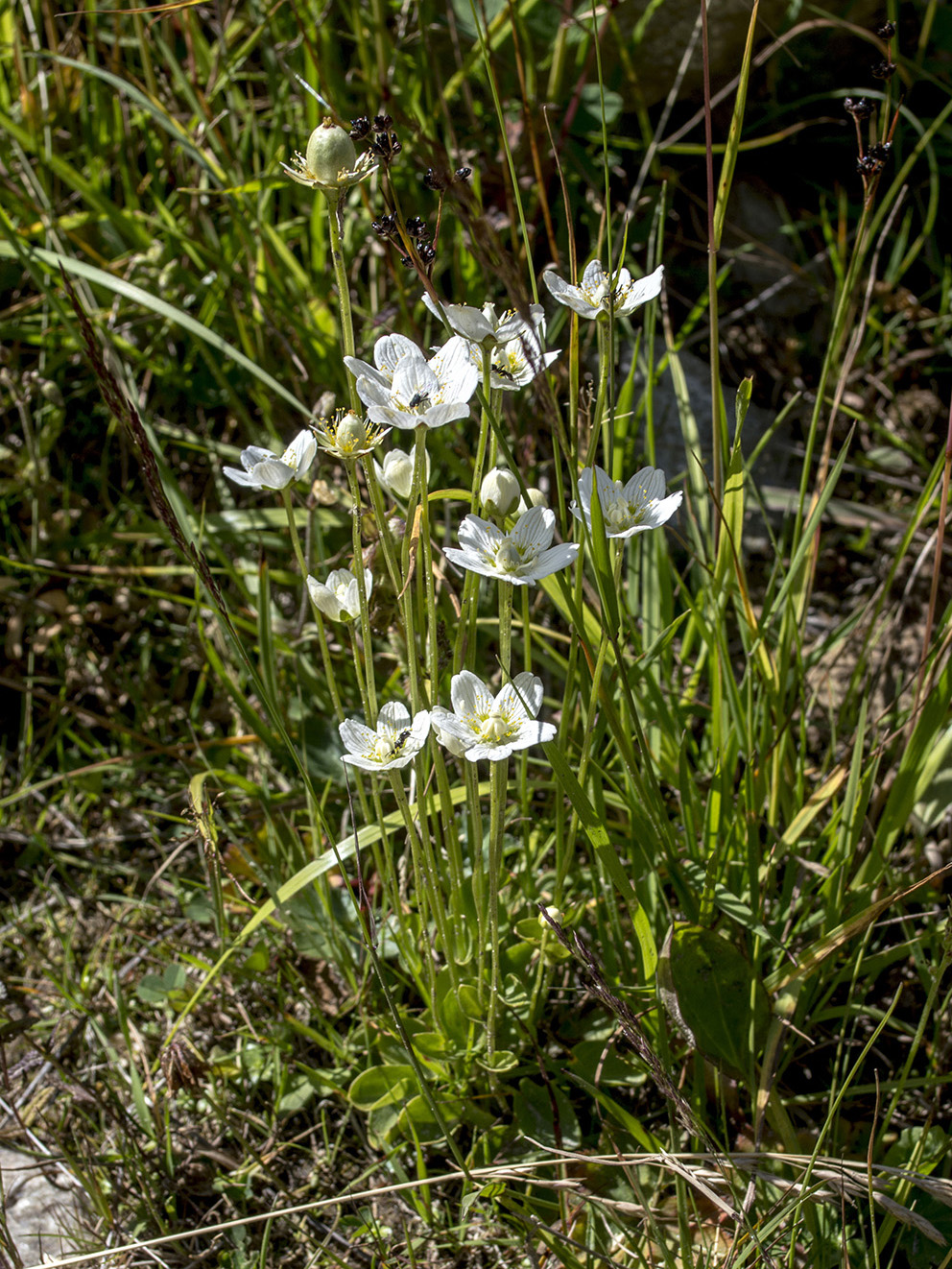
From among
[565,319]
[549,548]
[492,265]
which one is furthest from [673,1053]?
[565,319]

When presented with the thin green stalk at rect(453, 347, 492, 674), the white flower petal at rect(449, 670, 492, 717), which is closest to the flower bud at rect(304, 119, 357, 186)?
the thin green stalk at rect(453, 347, 492, 674)

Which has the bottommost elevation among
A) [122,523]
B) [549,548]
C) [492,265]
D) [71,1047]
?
[71,1047]

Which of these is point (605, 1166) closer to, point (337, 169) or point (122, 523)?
point (337, 169)

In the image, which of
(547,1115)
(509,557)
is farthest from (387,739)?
(547,1115)

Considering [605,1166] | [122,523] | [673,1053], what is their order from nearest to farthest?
[605,1166], [673,1053], [122,523]

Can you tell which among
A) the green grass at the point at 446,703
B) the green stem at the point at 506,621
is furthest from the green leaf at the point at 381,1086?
the green stem at the point at 506,621

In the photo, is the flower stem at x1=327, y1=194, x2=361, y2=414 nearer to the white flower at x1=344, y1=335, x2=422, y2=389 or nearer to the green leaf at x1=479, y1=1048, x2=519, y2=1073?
the white flower at x1=344, y1=335, x2=422, y2=389
